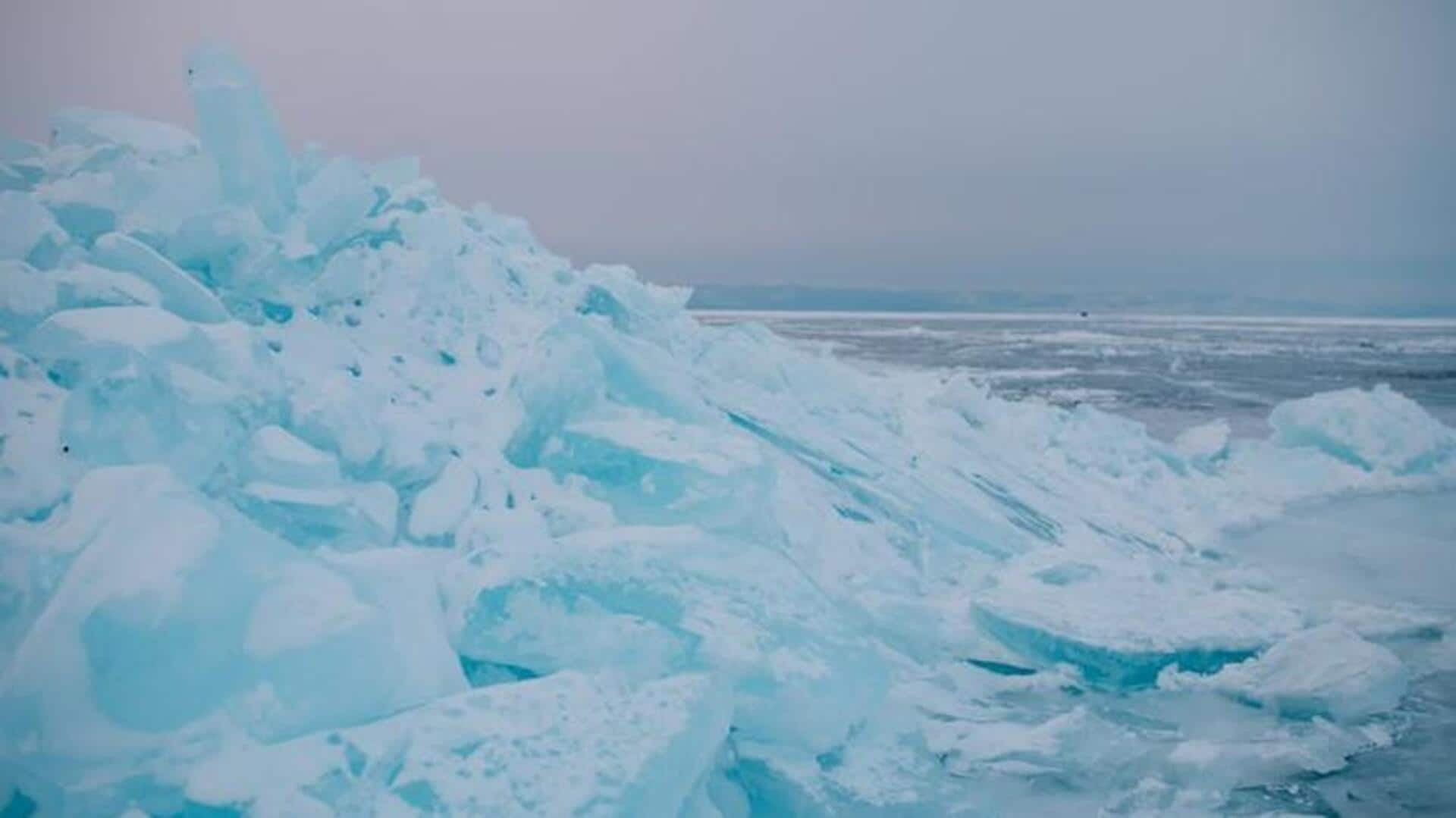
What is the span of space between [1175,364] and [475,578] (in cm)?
2804

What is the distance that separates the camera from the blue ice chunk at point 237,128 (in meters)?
4.88

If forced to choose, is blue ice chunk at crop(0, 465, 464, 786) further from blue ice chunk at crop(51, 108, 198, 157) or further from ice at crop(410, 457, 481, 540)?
blue ice chunk at crop(51, 108, 198, 157)

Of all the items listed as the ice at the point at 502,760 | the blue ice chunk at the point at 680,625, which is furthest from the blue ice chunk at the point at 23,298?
the ice at the point at 502,760

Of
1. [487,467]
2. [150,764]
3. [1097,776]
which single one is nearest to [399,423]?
[487,467]

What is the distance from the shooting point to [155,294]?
409 cm

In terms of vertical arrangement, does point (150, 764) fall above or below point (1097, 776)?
above

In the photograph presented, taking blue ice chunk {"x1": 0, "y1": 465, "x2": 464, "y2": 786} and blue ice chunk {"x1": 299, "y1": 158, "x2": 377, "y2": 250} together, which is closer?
blue ice chunk {"x1": 0, "y1": 465, "x2": 464, "y2": 786}

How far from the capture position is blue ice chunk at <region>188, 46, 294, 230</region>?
192 inches

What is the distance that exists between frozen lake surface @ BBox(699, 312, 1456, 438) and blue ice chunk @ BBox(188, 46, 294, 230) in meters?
12.0

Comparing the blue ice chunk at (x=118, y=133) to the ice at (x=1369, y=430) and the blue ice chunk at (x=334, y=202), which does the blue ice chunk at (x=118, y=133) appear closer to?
the blue ice chunk at (x=334, y=202)

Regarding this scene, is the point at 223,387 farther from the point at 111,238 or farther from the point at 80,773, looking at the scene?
the point at 80,773

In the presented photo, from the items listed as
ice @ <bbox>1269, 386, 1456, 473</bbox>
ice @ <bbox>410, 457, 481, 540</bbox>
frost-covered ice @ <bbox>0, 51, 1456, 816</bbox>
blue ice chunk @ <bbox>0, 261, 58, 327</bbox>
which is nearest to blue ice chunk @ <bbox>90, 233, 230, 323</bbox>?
frost-covered ice @ <bbox>0, 51, 1456, 816</bbox>

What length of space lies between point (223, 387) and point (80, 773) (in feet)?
5.27

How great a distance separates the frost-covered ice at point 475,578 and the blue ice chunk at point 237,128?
0.07 ft
